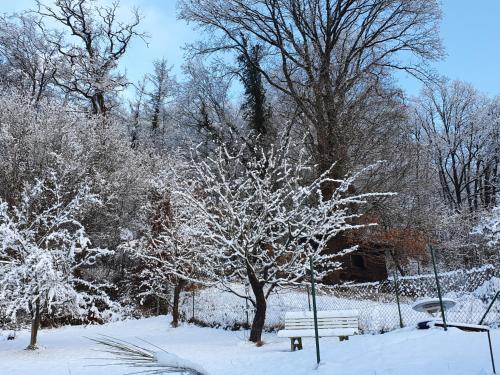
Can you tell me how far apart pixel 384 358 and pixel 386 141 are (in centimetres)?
1279

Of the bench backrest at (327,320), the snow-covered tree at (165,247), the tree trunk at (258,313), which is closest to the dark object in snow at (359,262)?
the snow-covered tree at (165,247)

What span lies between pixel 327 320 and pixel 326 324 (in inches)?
3.4

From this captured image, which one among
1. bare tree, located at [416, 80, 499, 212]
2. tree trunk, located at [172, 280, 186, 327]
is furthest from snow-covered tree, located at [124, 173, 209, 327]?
bare tree, located at [416, 80, 499, 212]

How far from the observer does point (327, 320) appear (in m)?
9.50

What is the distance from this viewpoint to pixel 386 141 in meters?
18.0

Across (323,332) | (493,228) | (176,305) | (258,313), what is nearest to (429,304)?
(323,332)

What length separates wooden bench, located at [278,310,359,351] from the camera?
8.94 m

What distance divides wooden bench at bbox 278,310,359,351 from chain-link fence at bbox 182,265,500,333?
3.18ft

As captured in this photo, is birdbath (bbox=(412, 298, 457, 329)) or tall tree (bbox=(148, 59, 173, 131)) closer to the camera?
birdbath (bbox=(412, 298, 457, 329))

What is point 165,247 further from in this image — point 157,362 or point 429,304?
point 157,362

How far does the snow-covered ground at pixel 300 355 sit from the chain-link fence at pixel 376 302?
1.21 metres

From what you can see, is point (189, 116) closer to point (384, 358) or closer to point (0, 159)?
point (0, 159)

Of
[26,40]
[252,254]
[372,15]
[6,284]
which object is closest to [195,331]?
[252,254]

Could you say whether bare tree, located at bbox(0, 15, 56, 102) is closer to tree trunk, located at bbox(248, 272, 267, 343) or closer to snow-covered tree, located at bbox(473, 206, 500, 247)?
tree trunk, located at bbox(248, 272, 267, 343)
